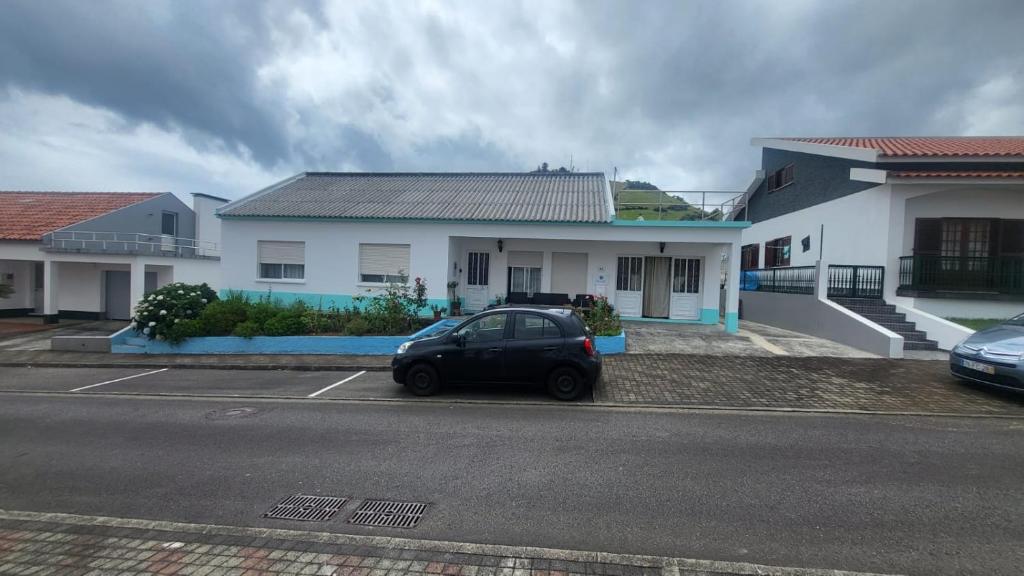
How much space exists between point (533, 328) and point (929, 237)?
42.7ft

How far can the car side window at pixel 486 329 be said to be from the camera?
26.1 ft

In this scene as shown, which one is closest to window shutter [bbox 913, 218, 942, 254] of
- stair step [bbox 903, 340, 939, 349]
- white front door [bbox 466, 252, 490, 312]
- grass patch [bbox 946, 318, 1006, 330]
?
grass patch [bbox 946, 318, 1006, 330]

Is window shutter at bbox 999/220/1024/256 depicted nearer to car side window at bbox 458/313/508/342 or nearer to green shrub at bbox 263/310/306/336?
car side window at bbox 458/313/508/342

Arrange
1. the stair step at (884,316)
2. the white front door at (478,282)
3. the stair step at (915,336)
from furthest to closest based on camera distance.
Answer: the white front door at (478,282)
the stair step at (884,316)
the stair step at (915,336)

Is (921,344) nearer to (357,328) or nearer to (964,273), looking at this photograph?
(964,273)

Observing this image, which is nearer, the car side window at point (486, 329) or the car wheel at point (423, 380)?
the car side window at point (486, 329)

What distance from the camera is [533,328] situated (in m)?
7.89

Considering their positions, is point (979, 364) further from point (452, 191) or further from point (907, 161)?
point (452, 191)

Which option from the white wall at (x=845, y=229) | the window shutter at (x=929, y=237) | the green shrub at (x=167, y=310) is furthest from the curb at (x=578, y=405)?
the window shutter at (x=929, y=237)

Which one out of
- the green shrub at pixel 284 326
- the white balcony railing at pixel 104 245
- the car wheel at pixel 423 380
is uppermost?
the white balcony railing at pixel 104 245

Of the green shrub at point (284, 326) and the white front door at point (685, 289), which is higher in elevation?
the white front door at point (685, 289)

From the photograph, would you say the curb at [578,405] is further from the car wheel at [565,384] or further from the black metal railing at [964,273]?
the black metal railing at [964,273]

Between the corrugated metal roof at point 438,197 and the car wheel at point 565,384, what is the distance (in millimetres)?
7687

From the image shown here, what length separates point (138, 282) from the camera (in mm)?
17984
